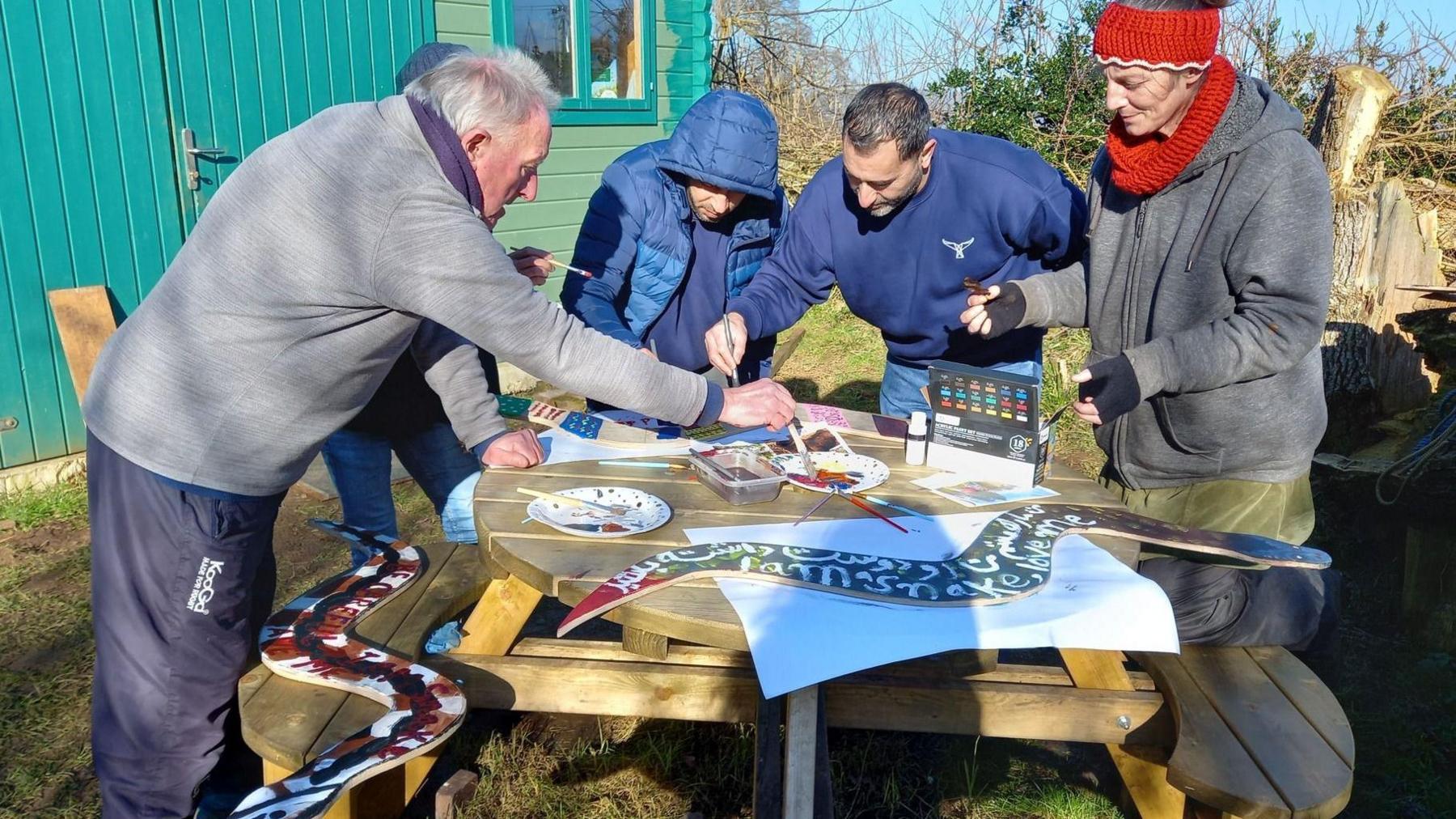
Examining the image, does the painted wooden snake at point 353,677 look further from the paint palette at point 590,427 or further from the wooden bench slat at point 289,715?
the paint palette at point 590,427

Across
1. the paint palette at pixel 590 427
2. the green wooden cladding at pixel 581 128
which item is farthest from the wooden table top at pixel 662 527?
the green wooden cladding at pixel 581 128

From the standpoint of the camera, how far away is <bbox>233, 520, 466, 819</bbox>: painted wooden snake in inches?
63.7

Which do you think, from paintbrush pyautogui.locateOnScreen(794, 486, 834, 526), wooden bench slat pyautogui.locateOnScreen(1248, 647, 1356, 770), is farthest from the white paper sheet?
wooden bench slat pyautogui.locateOnScreen(1248, 647, 1356, 770)

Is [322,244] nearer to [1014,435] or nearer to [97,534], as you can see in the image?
[97,534]

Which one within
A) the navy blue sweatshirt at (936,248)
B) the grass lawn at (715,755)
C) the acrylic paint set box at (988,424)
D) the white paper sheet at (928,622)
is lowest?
the grass lawn at (715,755)

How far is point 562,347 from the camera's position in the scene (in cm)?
217

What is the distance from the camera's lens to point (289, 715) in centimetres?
194

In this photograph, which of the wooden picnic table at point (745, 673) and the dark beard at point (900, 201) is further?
the dark beard at point (900, 201)

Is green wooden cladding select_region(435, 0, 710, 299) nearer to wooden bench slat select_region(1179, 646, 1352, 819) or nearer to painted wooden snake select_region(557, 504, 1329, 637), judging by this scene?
painted wooden snake select_region(557, 504, 1329, 637)

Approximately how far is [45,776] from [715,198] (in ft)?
8.33

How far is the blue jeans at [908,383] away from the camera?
136 inches

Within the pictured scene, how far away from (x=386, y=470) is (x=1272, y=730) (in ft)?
7.87

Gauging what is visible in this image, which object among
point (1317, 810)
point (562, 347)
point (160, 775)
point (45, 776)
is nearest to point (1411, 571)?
point (1317, 810)

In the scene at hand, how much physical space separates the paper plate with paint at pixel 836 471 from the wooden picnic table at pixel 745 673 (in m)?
0.03
